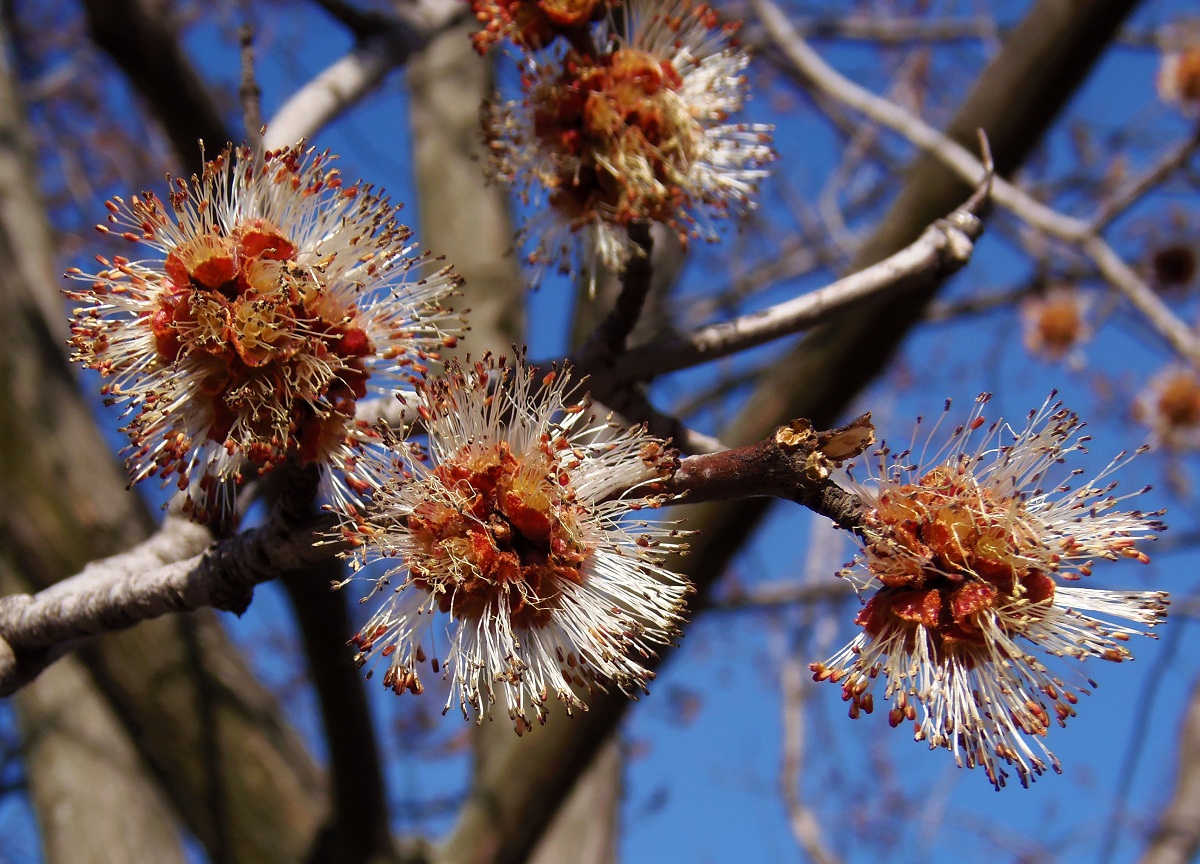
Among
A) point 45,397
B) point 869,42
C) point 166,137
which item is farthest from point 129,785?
point 869,42

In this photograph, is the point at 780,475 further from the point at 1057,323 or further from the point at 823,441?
the point at 1057,323

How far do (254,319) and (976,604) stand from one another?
1012mm

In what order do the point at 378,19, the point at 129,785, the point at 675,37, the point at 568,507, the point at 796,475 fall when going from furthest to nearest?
the point at 129,785, the point at 378,19, the point at 675,37, the point at 568,507, the point at 796,475

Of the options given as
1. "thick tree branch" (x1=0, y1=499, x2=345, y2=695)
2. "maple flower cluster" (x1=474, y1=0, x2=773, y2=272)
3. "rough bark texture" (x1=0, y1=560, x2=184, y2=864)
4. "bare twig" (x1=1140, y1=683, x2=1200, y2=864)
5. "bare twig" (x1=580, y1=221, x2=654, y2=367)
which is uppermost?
"bare twig" (x1=1140, y1=683, x2=1200, y2=864)

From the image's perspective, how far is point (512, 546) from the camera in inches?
55.0

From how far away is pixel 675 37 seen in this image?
1979 millimetres

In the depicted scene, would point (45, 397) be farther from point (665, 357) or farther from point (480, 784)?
point (665, 357)

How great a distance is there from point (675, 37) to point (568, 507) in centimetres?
107

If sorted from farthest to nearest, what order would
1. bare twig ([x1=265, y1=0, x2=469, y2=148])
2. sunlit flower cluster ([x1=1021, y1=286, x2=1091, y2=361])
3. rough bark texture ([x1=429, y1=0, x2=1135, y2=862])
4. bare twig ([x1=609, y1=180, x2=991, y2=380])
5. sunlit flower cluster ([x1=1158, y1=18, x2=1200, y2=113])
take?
sunlit flower cluster ([x1=1021, y1=286, x2=1091, y2=361])
sunlit flower cluster ([x1=1158, y1=18, x2=1200, y2=113])
rough bark texture ([x1=429, y1=0, x2=1135, y2=862])
bare twig ([x1=265, y1=0, x2=469, y2=148])
bare twig ([x1=609, y1=180, x2=991, y2=380])

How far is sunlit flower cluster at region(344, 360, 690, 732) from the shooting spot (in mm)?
1354

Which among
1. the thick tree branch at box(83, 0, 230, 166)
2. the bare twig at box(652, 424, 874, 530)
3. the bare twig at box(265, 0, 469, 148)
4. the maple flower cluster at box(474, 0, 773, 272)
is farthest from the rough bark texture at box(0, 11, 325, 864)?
the bare twig at box(652, 424, 874, 530)

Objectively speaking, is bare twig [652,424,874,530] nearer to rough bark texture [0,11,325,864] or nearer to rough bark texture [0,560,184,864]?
rough bark texture [0,11,325,864]

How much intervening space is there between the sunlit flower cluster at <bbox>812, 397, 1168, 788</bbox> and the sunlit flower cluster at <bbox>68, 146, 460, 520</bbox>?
689 millimetres

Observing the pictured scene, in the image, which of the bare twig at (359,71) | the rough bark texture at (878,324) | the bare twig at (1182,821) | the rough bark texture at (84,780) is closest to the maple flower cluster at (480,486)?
the bare twig at (359,71)
